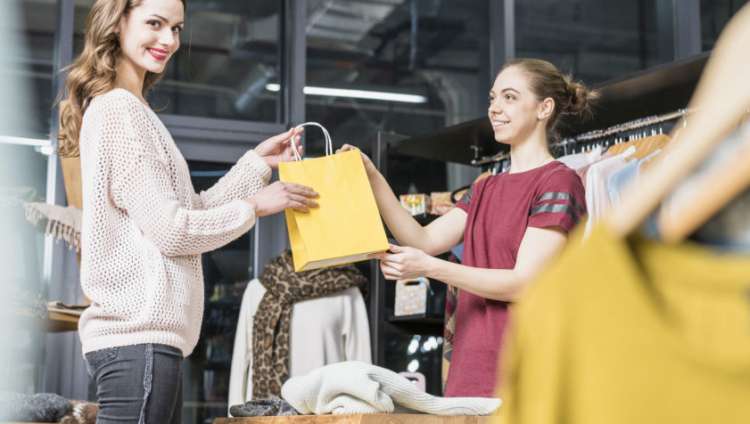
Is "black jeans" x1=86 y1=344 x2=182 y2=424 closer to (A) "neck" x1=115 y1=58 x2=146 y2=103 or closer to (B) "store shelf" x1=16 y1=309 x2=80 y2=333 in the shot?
(A) "neck" x1=115 y1=58 x2=146 y2=103

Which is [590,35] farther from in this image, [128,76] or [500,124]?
[128,76]

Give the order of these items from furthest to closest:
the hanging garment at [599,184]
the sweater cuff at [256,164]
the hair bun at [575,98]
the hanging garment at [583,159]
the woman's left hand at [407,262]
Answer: the hanging garment at [583,159] < the hanging garment at [599,184] < the hair bun at [575,98] < the sweater cuff at [256,164] < the woman's left hand at [407,262]

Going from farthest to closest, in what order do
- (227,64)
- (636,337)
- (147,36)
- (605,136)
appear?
(227,64), (605,136), (147,36), (636,337)

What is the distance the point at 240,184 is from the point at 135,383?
57cm

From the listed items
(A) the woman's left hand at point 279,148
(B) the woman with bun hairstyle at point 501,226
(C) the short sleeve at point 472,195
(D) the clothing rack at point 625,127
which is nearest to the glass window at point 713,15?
(D) the clothing rack at point 625,127

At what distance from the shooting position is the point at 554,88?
8.34 ft

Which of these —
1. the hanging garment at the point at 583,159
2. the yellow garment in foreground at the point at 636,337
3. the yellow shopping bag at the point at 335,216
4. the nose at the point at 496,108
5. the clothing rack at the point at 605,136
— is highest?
the clothing rack at the point at 605,136

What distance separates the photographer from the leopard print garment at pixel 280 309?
4574mm

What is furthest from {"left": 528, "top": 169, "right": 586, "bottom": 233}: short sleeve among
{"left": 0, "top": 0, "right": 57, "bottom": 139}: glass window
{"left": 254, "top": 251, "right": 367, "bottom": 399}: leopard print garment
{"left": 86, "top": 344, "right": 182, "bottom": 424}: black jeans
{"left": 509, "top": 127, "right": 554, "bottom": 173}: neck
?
{"left": 0, "top": 0, "right": 57, "bottom": 139}: glass window

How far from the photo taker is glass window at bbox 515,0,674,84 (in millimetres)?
6273

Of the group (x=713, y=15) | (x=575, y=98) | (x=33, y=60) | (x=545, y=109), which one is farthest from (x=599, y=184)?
(x=713, y=15)

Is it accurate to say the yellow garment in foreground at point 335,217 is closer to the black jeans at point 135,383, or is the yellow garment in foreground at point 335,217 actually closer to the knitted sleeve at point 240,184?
the knitted sleeve at point 240,184

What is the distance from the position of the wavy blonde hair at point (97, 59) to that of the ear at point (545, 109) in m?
0.99

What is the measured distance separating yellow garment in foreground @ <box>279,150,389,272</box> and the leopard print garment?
2416 mm
